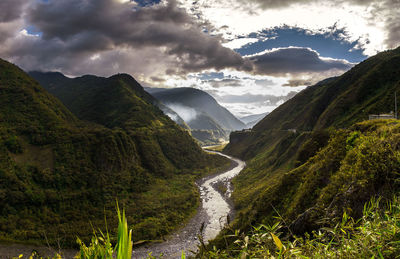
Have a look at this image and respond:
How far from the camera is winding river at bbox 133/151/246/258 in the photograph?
34.7 metres

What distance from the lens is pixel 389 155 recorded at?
6.27 m

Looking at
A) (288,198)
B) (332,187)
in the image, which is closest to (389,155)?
(332,187)

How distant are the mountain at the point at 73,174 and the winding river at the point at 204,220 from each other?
2964 mm

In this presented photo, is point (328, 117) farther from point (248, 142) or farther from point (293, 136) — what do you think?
point (248, 142)

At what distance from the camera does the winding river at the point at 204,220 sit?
114 ft

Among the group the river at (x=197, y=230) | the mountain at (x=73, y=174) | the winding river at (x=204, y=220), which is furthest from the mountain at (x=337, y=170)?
the mountain at (x=73, y=174)

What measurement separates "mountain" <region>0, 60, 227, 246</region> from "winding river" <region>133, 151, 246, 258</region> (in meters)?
2.96

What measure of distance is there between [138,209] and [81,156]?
78.1 feet

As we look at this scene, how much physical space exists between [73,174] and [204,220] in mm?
48675

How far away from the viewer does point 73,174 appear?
176ft

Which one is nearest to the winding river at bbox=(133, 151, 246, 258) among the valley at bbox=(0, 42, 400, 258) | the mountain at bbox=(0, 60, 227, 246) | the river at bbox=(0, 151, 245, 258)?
the river at bbox=(0, 151, 245, 258)

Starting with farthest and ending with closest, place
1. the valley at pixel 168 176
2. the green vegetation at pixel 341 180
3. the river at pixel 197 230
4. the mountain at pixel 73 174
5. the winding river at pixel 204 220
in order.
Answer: the mountain at pixel 73 174 < the winding river at pixel 204 220 < the river at pixel 197 230 < the valley at pixel 168 176 < the green vegetation at pixel 341 180

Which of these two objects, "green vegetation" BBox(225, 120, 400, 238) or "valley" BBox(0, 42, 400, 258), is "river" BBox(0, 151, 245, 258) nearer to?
"valley" BBox(0, 42, 400, 258)

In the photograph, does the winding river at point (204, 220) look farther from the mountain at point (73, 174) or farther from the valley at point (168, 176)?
the mountain at point (73, 174)
